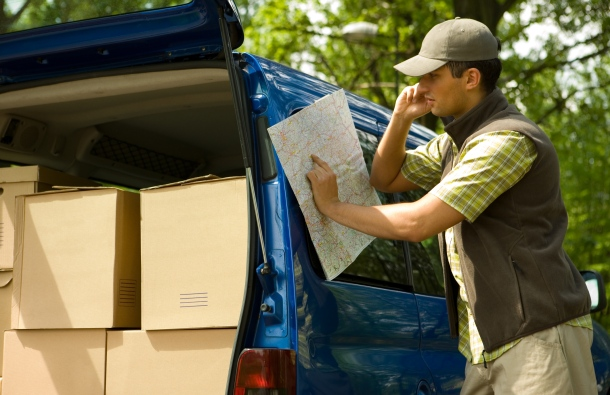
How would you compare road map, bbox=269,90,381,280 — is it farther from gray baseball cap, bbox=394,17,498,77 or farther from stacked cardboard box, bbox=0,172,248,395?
gray baseball cap, bbox=394,17,498,77

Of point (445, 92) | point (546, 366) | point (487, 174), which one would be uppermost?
point (445, 92)

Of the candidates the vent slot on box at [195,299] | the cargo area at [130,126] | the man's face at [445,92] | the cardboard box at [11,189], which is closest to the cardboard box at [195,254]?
the vent slot on box at [195,299]

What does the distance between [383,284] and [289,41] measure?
42.0 ft

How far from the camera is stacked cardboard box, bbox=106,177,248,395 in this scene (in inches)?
114

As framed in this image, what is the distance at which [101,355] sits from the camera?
3.10 meters

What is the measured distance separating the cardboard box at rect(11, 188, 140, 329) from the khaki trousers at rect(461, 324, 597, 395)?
1282mm

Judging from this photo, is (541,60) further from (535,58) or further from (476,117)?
(476,117)

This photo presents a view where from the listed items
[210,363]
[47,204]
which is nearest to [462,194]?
[210,363]

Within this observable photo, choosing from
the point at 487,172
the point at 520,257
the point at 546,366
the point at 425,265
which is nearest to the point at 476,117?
the point at 487,172

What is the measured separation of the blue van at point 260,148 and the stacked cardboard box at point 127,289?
0.61 ft

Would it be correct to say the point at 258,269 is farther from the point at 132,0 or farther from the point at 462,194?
the point at 132,0

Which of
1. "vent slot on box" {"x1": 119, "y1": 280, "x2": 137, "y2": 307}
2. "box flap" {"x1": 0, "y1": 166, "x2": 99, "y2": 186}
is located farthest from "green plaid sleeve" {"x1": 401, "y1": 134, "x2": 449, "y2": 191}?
"box flap" {"x1": 0, "y1": 166, "x2": 99, "y2": 186}

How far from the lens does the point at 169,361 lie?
2.96 metres

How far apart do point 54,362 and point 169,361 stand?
Answer: 0.49 m
